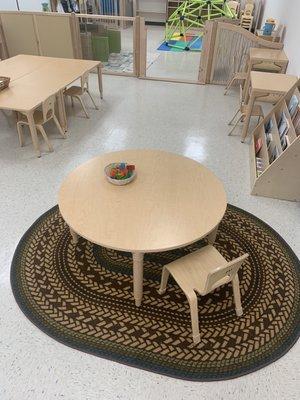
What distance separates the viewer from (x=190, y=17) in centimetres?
951

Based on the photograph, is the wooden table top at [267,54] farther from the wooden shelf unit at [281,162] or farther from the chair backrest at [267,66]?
the wooden shelf unit at [281,162]

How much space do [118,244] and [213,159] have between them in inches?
86.5

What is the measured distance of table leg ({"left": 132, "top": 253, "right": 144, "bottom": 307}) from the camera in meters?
1.77

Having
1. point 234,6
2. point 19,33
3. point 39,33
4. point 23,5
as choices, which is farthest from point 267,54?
point 23,5

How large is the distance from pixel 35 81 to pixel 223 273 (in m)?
3.44

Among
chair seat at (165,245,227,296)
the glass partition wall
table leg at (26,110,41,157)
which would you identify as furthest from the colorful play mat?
chair seat at (165,245,227,296)

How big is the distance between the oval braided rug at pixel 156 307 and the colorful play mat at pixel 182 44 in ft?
22.8

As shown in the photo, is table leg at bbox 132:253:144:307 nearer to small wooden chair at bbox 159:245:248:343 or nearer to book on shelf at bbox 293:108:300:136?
small wooden chair at bbox 159:245:248:343

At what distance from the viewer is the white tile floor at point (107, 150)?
1629 mm

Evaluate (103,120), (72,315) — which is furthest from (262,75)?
(72,315)

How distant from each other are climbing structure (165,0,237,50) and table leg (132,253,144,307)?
7.61 metres

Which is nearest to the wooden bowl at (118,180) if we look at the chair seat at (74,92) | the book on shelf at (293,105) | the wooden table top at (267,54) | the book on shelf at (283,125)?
the book on shelf at (283,125)

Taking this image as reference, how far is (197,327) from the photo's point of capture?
1.78 meters

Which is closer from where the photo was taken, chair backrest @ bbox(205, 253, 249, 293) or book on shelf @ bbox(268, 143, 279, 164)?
chair backrest @ bbox(205, 253, 249, 293)
